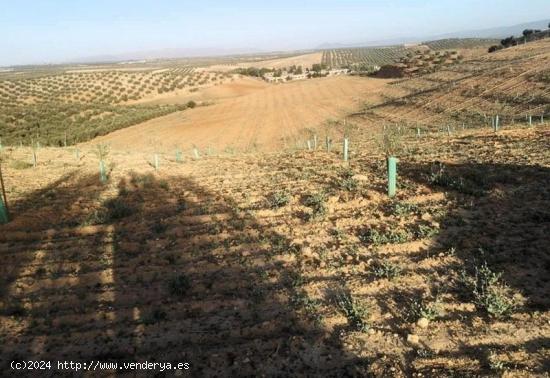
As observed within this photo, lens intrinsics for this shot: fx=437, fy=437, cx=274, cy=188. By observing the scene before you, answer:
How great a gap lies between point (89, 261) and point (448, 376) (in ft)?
17.8

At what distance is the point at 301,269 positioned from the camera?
5.91 meters

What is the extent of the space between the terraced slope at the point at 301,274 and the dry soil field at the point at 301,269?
0.08 ft

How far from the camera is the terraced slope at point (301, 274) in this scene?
4.22 m

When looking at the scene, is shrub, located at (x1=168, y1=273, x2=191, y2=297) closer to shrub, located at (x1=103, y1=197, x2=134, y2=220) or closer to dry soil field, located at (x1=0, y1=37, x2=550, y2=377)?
dry soil field, located at (x1=0, y1=37, x2=550, y2=377)

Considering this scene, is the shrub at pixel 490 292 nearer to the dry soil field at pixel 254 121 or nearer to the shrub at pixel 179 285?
the shrub at pixel 179 285

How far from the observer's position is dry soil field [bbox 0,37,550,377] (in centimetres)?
424

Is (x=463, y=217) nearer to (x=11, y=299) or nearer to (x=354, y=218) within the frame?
(x=354, y=218)

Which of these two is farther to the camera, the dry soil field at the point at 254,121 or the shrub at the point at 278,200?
the dry soil field at the point at 254,121

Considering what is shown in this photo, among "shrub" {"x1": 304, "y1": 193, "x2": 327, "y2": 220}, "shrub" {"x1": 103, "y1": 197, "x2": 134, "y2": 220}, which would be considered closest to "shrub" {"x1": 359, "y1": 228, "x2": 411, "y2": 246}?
"shrub" {"x1": 304, "y1": 193, "x2": 327, "y2": 220}

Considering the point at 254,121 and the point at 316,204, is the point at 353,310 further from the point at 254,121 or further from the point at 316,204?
the point at 254,121

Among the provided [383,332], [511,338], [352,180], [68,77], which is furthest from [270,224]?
[68,77]

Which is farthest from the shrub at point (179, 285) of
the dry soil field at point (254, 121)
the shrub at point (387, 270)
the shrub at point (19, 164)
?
the dry soil field at point (254, 121)

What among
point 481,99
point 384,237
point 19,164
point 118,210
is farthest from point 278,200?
point 481,99

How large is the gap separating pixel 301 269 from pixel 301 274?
16cm
